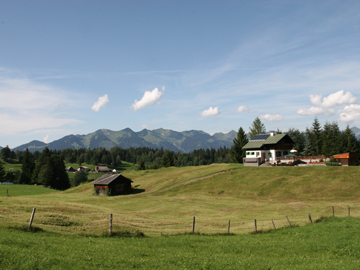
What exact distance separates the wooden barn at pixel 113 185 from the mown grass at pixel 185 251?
4938 centimetres

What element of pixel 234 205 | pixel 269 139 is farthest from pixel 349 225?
pixel 269 139

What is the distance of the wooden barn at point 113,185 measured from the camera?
6731 centimetres

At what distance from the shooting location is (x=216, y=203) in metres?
48.2

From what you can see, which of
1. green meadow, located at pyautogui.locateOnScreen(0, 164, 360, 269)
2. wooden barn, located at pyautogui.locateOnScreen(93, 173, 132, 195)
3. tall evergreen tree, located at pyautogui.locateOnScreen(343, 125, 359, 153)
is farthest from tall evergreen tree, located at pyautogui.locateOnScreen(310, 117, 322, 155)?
wooden barn, located at pyautogui.locateOnScreen(93, 173, 132, 195)

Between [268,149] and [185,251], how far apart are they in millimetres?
65184

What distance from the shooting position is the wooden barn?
6731 cm

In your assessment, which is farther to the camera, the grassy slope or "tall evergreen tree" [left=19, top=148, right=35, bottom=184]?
"tall evergreen tree" [left=19, top=148, right=35, bottom=184]

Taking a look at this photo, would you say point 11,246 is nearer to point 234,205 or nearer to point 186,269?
point 186,269

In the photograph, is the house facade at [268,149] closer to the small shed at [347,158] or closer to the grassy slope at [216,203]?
the grassy slope at [216,203]

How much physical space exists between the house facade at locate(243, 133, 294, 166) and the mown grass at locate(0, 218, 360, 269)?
2085 inches

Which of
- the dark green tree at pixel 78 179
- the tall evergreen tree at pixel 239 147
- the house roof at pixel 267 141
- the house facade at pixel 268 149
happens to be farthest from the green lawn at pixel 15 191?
the dark green tree at pixel 78 179

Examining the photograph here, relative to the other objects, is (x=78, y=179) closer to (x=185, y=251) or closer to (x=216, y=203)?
(x=216, y=203)

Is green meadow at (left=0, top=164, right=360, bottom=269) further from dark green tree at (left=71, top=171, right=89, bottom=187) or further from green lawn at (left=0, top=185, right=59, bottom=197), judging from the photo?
dark green tree at (left=71, top=171, right=89, bottom=187)

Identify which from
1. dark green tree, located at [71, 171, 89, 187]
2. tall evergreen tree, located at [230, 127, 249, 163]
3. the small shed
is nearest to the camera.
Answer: the small shed
